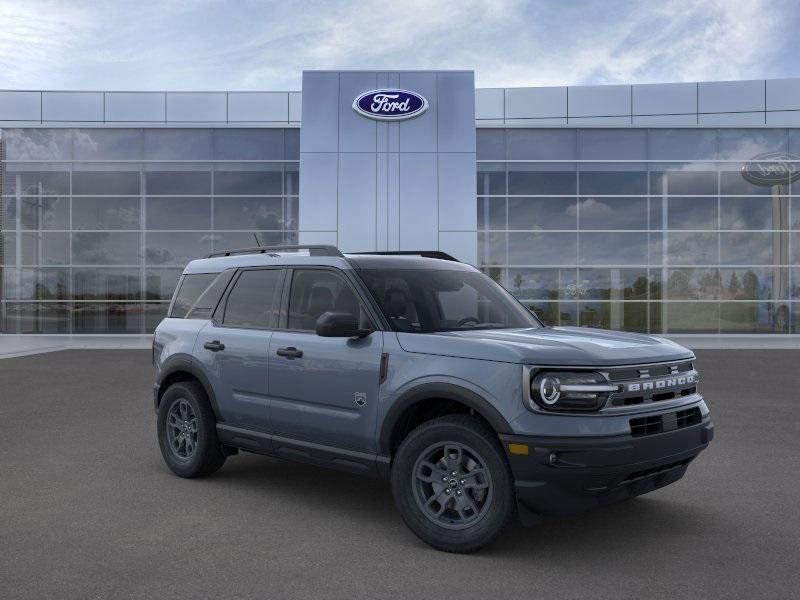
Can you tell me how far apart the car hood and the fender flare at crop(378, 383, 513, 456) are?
0.22 metres

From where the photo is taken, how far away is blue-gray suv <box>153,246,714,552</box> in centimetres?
448

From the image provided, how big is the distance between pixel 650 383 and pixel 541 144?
2479 centimetres

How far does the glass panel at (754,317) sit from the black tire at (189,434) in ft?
83.6

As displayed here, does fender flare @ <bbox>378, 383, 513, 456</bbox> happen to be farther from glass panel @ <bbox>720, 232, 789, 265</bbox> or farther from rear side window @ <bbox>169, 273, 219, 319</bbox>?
glass panel @ <bbox>720, 232, 789, 265</bbox>

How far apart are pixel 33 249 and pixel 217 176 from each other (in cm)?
744

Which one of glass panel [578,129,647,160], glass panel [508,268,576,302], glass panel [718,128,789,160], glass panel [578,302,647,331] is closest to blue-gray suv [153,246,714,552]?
glass panel [508,268,576,302]

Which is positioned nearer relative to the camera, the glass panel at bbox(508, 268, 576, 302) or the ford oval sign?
the ford oval sign

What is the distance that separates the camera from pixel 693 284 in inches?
1120

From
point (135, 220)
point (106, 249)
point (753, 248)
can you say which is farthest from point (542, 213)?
point (106, 249)

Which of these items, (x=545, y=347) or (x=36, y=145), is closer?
(x=545, y=347)

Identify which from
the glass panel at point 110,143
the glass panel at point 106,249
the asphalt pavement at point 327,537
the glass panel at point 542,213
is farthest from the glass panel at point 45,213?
the asphalt pavement at point 327,537

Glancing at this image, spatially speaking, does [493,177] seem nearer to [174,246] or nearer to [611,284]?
[611,284]

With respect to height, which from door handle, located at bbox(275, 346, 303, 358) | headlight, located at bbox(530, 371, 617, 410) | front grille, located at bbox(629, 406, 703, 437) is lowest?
front grille, located at bbox(629, 406, 703, 437)

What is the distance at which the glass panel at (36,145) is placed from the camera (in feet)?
96.3
